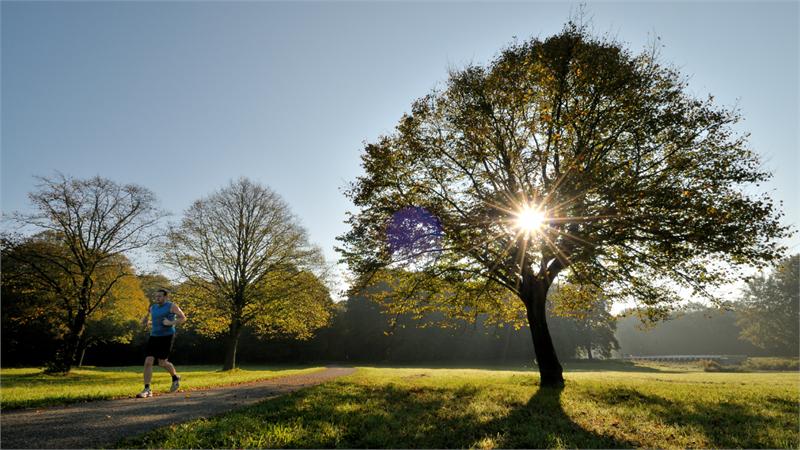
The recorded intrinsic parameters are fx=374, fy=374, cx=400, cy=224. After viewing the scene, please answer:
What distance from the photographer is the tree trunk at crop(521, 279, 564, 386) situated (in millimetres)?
13148

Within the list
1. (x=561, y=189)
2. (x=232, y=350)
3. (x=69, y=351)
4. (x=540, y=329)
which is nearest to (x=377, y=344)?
(x=232, y=350)

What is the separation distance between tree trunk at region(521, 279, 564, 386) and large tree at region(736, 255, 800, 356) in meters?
77.2

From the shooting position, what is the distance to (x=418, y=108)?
14172 millimetres

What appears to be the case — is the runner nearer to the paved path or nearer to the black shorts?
the black shorts

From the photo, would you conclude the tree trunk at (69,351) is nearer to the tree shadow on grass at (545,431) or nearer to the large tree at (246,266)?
the large tree at (246,266)

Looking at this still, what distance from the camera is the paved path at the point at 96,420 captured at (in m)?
5.11

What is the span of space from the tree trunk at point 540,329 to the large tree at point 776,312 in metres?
77.2

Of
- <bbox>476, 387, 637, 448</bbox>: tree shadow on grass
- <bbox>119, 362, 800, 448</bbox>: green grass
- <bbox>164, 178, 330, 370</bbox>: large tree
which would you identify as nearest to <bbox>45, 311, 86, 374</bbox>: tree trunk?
<bbox>164, 178, 330, 370</bbox>: large tree

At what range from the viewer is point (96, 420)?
624 centimetres

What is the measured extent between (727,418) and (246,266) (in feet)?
87.6

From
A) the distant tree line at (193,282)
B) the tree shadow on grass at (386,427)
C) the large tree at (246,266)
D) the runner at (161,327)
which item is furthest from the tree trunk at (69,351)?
the tree shadow on grass at (386,427)

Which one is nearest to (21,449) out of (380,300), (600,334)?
(380,300)

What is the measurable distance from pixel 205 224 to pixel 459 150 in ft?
68.5

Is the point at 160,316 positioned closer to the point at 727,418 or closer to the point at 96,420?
the point at 96,420
